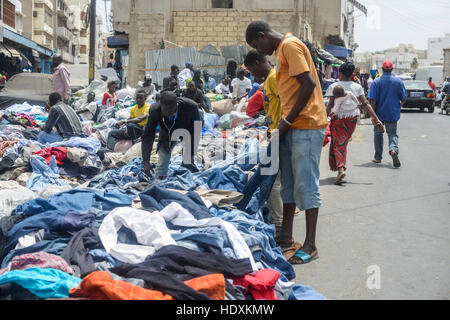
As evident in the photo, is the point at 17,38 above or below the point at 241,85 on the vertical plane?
above

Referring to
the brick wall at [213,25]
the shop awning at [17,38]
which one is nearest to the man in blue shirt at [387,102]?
the brick wall at [213,25]

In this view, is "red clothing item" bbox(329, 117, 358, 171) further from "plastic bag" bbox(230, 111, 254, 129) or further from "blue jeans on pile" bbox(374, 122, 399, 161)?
"plastic bag" bbox(230, 111, 254, 129)

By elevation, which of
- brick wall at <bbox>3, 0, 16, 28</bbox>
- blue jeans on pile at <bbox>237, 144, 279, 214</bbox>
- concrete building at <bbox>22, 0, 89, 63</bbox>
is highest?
concrete building at <bbox>22, 0, 89, 63</bbox>

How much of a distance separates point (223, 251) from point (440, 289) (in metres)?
1.58

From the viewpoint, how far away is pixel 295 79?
437 centimetres

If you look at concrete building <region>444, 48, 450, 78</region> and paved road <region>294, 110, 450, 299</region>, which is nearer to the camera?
paved road <region>294, 110, 450, 299</region>

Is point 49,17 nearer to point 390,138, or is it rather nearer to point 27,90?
point 27,90

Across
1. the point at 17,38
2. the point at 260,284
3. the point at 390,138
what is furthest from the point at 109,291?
the point at 17,38

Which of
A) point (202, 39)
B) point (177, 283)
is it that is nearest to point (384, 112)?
point (177, 283)

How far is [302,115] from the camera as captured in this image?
14.3 ft

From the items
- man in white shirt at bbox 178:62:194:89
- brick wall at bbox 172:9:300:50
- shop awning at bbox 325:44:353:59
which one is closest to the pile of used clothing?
man in white shirt at bbox 178:62:194:89

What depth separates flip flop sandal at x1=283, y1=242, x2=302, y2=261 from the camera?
14.3 ft

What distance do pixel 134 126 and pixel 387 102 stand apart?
4686 millimetres
